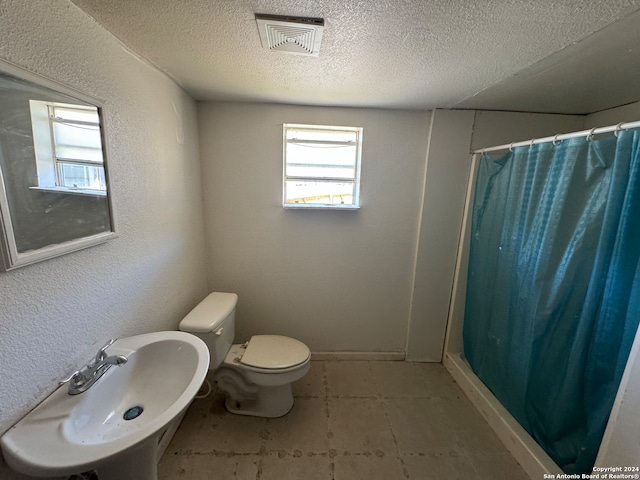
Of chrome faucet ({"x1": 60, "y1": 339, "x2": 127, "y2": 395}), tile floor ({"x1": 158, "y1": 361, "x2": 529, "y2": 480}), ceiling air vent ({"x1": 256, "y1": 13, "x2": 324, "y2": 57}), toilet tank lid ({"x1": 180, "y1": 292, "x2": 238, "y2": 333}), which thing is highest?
ceiling air vent ({"x1": 256, "y1": 13, "x2": 324, "y2": 57})

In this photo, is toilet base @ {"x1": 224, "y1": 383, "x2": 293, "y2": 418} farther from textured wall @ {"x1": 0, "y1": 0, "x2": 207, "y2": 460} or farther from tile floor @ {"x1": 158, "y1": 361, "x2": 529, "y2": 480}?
textured wall @ {"x1": 0, "y1": 0, "x2": 207, "y2": 460}

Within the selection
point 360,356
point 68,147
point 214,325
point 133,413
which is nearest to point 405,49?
point 68,147

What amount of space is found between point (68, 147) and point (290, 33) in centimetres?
85

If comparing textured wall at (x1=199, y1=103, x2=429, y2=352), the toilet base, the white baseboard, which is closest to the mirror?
textured wall at (x1=199, y1=103, x2=429, y2=352)

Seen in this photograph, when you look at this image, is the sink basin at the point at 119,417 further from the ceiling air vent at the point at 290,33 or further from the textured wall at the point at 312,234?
the ceiling air vent at the point at 290,33

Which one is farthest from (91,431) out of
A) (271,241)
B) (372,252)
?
(372,252)

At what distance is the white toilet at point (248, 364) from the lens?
1546mm

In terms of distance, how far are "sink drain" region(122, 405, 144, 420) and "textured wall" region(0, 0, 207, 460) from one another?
9.9 inches

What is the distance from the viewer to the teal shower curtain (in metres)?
1.05

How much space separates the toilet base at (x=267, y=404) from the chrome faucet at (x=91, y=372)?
3.18 feet

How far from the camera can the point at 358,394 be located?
1864 millimetres

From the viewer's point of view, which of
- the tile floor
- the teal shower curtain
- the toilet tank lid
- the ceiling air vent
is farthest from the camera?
the toilet tank lid

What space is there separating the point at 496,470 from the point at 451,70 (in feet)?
6.79

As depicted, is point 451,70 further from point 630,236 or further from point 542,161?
point 630,236
